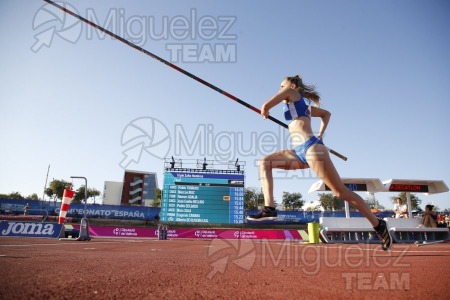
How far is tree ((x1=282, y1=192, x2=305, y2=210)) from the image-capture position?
288 ft

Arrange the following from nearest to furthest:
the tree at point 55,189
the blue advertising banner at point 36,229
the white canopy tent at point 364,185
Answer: the blue advertising banner at point 36,229 → the white canopy tent at point 364,185 → the tree at point 55,189

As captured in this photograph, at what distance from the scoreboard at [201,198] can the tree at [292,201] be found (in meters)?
70.2

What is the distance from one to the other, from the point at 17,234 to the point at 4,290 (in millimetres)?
16141

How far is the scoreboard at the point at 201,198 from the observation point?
21.3m

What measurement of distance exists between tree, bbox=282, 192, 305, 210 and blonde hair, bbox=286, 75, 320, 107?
87998 mm

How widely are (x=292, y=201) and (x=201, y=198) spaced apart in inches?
2854

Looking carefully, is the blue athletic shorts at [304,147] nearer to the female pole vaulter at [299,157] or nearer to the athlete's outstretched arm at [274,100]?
the female pole vaulter at [299,157]

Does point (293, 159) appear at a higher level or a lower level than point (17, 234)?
higher

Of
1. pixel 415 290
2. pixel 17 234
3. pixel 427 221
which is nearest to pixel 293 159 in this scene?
pixel 415 290

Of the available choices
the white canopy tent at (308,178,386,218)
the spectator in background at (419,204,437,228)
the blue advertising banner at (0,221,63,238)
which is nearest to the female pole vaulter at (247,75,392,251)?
the spectator in background at (419,204,437,228)

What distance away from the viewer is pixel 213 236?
86.1 ft

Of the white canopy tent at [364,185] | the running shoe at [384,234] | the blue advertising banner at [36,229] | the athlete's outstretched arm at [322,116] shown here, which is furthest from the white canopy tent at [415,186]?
the blue advertising banner at [36,229]

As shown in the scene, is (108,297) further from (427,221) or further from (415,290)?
(427,221)

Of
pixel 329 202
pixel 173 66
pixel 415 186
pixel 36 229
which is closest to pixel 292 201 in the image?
pixel 329 202
